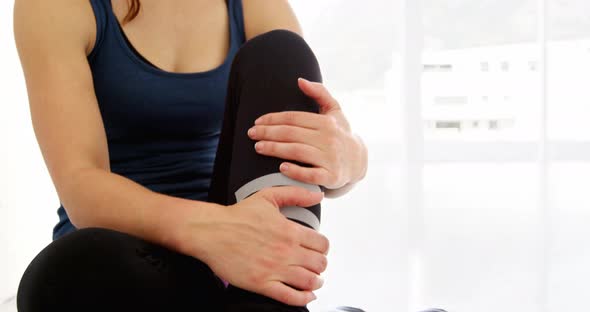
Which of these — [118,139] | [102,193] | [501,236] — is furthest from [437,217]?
[102,193]

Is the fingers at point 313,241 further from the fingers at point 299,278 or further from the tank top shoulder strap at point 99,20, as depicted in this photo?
the tank top shoulder strap at point 99,20

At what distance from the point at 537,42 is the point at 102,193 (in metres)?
2.11

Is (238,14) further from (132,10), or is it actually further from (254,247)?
(254,247)

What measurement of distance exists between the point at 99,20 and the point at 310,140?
13.3 inches

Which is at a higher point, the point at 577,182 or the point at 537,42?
the point at 537,42

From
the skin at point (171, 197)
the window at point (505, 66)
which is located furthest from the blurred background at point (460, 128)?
the skin at point (171, 197)

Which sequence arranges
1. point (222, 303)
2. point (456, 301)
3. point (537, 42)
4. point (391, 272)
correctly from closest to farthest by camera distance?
point (222, 303)
point (456, 301)
point (391, 272)
point (537, 42)

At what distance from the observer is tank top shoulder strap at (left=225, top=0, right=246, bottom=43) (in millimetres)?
994

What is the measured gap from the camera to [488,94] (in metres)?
2.44

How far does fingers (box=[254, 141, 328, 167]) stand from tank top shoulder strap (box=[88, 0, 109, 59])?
0.29 metres

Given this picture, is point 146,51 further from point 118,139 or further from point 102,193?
point 102,193

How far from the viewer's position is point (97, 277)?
2.03ft

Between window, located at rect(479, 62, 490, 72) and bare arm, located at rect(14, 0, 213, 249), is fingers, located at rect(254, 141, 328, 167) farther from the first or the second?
window, located at rect(479, 62, 490, 72)

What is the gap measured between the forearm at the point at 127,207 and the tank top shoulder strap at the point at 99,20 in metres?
0.20
